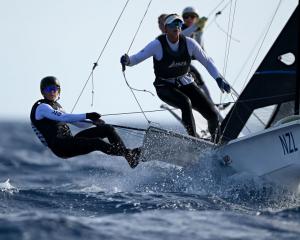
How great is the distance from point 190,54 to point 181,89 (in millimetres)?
362

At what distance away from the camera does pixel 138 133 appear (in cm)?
890

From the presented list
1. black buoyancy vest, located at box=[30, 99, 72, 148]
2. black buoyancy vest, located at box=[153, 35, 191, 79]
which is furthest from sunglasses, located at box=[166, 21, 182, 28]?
black buoyancy vest, located at box=[30, 99, 72, 148]

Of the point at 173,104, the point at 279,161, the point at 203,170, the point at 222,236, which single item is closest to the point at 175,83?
the point at 173,104

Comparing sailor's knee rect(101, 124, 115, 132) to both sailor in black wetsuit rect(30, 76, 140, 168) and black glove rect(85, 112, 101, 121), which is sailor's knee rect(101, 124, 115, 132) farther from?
black glove rect(85, 112, 101, 121)

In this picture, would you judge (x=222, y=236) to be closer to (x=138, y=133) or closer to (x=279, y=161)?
(x=279, y=161)

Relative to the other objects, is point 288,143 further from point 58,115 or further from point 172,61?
point 58,115

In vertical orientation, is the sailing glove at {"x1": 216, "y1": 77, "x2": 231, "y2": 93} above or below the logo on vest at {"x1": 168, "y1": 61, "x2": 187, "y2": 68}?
below

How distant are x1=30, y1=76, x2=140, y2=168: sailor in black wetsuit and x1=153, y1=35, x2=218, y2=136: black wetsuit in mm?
647

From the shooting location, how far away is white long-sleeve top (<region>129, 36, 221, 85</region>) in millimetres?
8758

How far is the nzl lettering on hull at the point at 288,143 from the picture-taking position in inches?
310

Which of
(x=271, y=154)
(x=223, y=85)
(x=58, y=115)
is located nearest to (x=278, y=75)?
(x=223, y=85)

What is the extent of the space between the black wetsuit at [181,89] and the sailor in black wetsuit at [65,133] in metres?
0.65

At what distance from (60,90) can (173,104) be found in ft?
3.74

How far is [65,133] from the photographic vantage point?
870 cm
